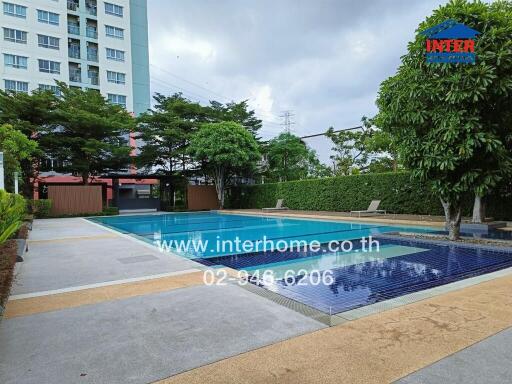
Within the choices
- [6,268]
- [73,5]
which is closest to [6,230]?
[6,268]

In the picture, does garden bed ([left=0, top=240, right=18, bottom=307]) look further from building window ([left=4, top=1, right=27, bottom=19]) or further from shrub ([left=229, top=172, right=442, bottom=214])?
building window ([left=4, top=1, right=27, bottom=19])

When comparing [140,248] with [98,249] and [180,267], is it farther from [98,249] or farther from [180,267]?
[180,267]

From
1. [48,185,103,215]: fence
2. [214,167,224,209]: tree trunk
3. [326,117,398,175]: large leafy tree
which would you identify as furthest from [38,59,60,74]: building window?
[326,117,398,175]: large leafy tree

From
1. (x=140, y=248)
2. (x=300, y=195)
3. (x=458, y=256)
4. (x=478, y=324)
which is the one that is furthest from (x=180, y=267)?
(x=300, y=195)

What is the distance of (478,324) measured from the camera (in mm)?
2910

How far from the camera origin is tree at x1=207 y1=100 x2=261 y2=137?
84.8ft

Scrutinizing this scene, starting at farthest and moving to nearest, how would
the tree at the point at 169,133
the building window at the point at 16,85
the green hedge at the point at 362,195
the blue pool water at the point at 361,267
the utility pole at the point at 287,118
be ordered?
the utility pole at the point at 287,118 < the building window at the point at 16,85 < the tree at the point at 169,133 < the green hedge at the point at 362,195 < the blue pool water at the point at 361,267

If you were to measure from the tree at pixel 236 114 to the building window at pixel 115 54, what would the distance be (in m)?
18.4

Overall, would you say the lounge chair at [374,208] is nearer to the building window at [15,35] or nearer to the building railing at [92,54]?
the building railing at [92,54]

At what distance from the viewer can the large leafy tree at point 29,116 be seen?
63.4 feet

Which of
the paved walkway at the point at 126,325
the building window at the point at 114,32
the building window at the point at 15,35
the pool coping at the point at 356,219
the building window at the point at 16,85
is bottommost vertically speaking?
the paved walkway at the point at 126,325

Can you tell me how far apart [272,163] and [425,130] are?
1910cm

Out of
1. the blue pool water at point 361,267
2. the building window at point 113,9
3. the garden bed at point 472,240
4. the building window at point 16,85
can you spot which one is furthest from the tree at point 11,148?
the building window at point 113,9

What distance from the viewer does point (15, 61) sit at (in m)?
31.5
